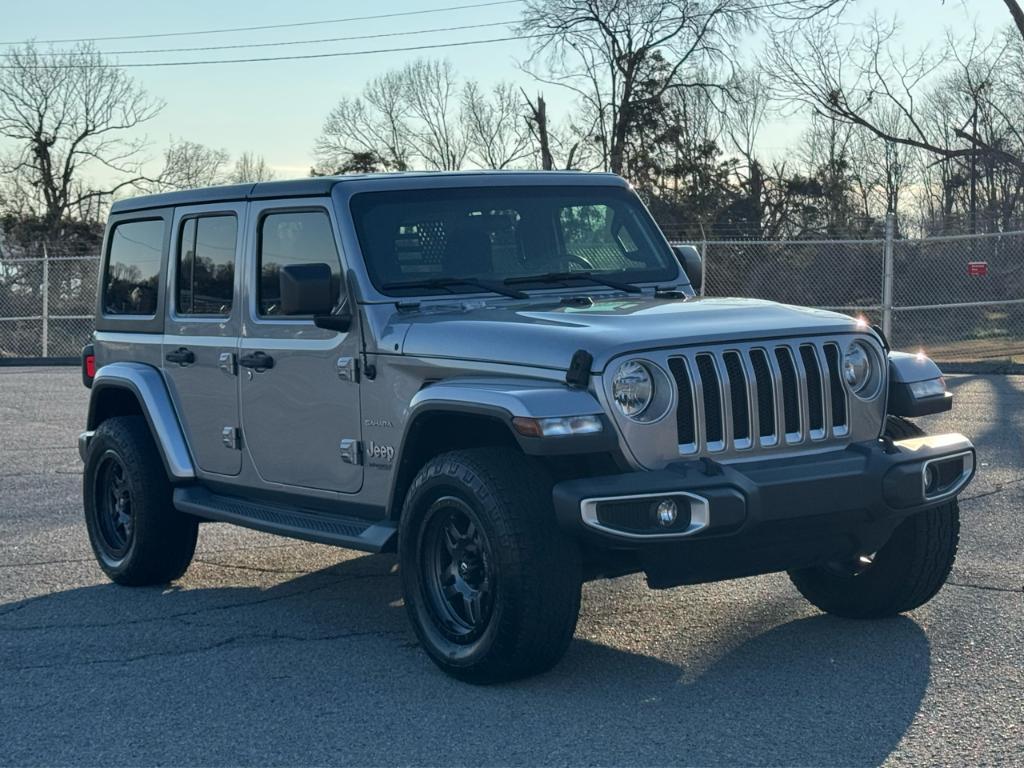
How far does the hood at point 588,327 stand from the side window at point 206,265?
1.28 meters

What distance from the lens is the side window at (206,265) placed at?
271 inches

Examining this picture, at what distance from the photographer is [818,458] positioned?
5.26m

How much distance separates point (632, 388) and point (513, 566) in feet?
2.37

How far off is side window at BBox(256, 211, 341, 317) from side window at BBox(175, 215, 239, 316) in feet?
0.76

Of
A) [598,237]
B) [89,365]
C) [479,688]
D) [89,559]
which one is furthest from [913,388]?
[89,559]

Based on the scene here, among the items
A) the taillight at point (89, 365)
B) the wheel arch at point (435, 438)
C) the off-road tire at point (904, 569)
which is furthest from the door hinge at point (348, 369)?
the taillight at point (89, 365)

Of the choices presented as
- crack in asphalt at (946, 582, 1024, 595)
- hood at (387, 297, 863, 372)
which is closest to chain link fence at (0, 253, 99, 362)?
hood at (387, 297, 863, 372)

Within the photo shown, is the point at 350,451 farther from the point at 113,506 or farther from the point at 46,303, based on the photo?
the point at 46,303

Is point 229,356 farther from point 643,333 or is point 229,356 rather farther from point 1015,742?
point 1015,742

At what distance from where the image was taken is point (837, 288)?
78.2 feet

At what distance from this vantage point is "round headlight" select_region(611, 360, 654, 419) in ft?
16.4

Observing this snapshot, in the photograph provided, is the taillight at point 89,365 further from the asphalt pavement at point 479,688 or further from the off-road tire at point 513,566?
the off-road tire at point 513,566

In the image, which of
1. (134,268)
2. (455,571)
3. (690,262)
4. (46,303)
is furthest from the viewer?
(46,303)

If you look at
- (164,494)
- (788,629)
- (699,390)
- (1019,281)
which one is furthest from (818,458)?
(1019,281)
